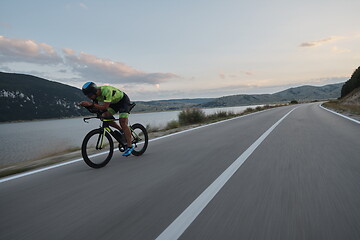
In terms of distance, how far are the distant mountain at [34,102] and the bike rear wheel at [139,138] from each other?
11937 cm

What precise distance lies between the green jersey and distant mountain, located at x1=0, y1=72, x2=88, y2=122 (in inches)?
4734

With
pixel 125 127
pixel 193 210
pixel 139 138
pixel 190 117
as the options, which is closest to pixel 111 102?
pixel 125 127

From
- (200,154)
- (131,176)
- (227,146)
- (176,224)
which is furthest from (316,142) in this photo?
(176,224)

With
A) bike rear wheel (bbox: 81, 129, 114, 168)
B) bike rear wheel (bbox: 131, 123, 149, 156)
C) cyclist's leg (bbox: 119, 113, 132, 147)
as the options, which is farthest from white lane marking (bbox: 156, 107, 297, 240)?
bike rear wheel (bbox: 131, 123, 149, 156)

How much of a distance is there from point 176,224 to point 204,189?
3.45 feet

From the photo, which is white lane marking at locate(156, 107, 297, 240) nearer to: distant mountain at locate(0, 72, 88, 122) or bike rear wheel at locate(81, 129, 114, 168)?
bike rear wheel at locate(81, 129, 114, 168)

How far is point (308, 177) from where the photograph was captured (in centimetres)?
370

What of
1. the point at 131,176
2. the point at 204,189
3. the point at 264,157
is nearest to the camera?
the point at 204,189

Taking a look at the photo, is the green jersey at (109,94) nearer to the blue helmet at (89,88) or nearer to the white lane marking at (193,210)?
the blue helmet at (89,88)

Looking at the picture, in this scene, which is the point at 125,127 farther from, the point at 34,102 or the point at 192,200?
the point at 34,102

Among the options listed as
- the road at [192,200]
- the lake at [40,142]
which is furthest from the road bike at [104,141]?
the lake at [40,142]

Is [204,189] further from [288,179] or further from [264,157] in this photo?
[264,157]

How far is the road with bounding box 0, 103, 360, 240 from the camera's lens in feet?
7.13

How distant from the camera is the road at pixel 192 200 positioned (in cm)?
217
